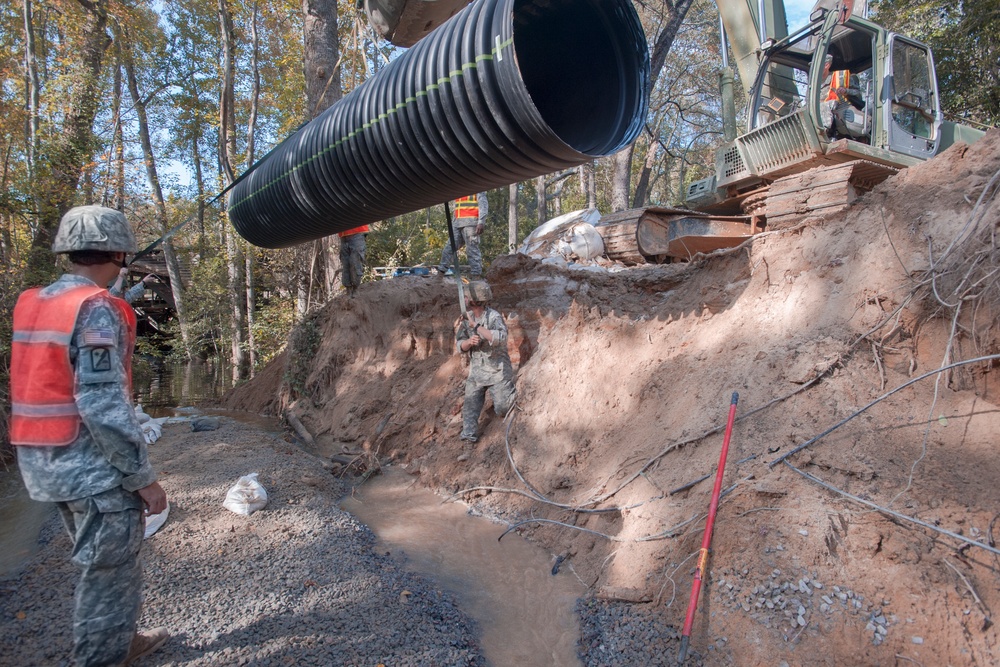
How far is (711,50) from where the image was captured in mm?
24062

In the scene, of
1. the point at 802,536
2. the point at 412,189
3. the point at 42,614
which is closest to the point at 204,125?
the point at 412,189

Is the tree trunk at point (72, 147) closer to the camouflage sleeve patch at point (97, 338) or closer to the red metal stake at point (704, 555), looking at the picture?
the camouflage sleeve patch at point (97, 338)

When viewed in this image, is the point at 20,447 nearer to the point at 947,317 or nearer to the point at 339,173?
the point at 339,173

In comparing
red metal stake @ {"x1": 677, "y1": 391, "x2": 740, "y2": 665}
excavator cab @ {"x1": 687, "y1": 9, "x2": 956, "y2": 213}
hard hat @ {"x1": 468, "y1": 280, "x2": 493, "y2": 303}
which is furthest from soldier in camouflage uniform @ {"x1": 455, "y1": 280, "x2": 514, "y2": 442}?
excavator cab @ {"x1": 687, "y1": 9, "x2": 956, "y2": 213}

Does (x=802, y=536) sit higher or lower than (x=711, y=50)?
lower

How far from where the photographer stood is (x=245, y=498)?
4652 mm

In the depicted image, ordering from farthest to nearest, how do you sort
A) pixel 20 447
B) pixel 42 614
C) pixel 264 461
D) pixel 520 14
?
pixel 264 461
pixel 520 14
pixel 42 614
pixel 20 447

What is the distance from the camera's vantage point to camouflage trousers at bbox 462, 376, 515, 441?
20.7 ft

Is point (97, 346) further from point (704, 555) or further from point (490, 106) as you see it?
point (704, 555)

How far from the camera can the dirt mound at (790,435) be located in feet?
10.1

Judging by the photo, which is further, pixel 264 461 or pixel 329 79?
pixel 329 79

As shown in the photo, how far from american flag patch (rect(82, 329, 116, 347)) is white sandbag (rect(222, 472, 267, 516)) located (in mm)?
2457

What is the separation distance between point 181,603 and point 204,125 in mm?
22865

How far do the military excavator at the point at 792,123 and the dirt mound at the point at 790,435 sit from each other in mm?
1029
